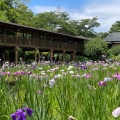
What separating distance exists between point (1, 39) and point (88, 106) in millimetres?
21988

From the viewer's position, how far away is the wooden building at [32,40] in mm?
25573

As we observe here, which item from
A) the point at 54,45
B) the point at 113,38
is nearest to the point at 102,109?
the point at 54,45

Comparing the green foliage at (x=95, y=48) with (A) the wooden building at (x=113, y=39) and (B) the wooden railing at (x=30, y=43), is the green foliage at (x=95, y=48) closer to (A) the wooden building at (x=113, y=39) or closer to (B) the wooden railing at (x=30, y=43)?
(B) the wooden railing at (x=30, y=43)

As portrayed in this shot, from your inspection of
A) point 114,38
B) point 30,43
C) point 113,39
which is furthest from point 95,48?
point 30,43

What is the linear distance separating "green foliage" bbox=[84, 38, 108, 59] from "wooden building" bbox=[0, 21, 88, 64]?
1.36m

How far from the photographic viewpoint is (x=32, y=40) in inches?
1163

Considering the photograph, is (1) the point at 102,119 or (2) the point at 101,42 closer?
(1) the point at 102,119

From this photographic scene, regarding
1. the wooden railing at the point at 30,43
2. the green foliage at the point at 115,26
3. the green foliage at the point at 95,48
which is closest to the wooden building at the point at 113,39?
the green foliage at the point at 95,48

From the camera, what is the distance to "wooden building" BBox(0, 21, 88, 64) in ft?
83.9

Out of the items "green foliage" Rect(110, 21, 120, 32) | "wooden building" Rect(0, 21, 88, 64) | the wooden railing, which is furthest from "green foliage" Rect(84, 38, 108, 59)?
"green foliage" Rect(110, 21, 120, 32)

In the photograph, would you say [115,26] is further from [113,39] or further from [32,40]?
[32,40]

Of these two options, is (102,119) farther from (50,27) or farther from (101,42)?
(50,27)

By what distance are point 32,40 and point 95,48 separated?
14.9 m

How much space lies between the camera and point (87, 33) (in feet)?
232
